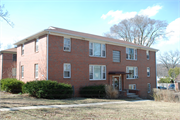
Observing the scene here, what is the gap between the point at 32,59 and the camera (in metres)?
19.0

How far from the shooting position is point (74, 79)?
59.1ft

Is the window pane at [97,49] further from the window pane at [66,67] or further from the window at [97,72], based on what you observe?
the window pane at [66,67]

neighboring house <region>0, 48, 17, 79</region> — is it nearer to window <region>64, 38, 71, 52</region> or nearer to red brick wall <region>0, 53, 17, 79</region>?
red brick wall <region>0, 53, 17, 79</region>

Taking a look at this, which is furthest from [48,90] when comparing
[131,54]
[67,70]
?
[131,54]

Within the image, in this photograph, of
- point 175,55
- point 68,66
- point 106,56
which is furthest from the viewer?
point 175,55

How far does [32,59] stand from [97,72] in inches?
297

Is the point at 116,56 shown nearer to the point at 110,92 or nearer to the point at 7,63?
the point at 110,92

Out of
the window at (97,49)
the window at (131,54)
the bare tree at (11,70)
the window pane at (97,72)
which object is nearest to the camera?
the window at (97,49)

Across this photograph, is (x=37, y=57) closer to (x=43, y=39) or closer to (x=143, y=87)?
(x=43, y=39)

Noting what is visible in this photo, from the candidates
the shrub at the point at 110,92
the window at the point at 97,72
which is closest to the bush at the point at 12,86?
the window at the point at 97,72

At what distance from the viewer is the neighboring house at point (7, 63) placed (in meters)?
26.9

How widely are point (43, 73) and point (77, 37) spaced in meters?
5.22

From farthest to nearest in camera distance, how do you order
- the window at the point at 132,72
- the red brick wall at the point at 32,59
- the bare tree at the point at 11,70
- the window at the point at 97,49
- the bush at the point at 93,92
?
the bare tree at the point at 11,70
the window at the point at 132,72
the window at the point at 97,49
the bush at the point at 93,92
the red brick wall at the point at 32,59

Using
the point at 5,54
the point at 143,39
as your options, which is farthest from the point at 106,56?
the point at 143,39
